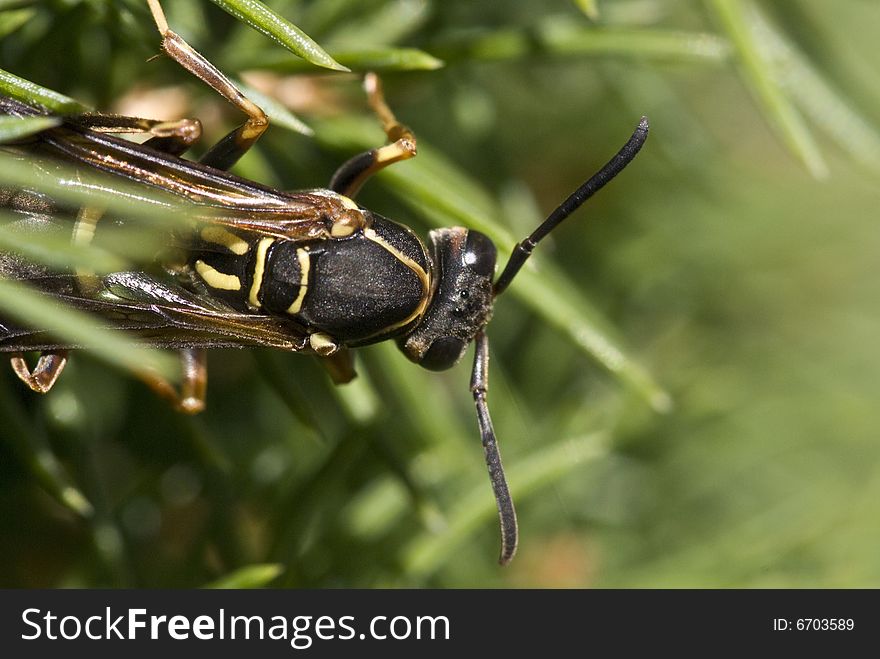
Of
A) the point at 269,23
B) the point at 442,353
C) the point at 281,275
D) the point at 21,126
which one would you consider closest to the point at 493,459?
the point at 442,353

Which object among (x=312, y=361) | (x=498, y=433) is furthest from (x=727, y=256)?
(x=312, y=361)

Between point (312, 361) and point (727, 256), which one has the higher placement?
point (727, 256)

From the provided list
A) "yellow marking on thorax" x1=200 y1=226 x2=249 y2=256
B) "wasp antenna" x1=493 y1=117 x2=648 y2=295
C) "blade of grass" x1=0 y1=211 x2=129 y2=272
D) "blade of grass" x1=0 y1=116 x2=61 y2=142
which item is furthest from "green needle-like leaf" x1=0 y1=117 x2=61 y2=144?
"wasp antenna" x1=493 y1=117 x2=648 y2=295

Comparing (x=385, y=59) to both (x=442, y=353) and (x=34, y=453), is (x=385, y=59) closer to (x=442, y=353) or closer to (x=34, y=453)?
(x=442, y=353)

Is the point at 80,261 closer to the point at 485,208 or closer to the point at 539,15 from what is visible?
the point at 485,208

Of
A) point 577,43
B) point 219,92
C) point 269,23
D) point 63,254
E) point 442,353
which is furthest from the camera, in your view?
point 442,353

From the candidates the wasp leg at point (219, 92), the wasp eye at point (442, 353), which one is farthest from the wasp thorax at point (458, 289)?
the wasp leg at point (219, 92)

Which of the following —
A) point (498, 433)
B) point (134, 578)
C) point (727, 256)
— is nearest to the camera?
point (134, 578)

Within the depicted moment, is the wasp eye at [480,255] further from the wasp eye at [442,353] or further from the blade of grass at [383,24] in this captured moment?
the blade of grass at [383,24]
